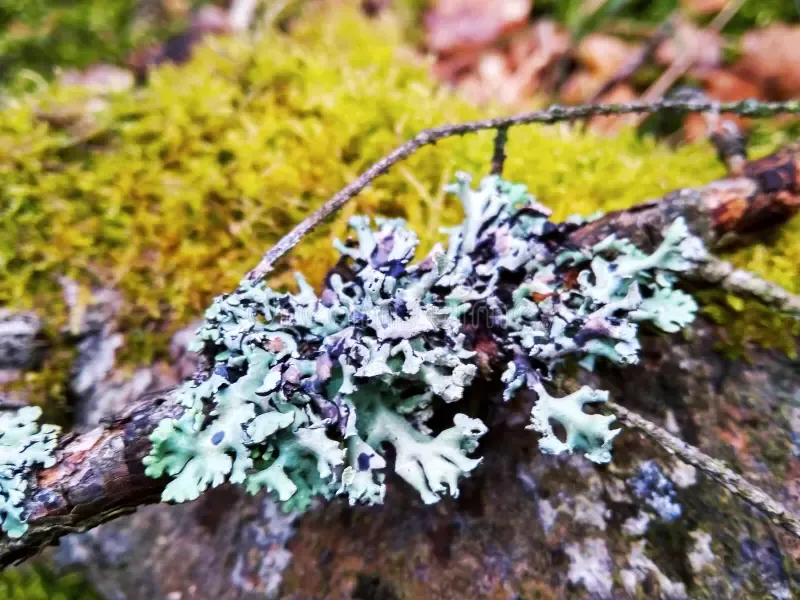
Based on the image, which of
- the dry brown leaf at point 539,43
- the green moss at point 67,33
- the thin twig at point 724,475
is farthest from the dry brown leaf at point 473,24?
the thin twig at point 724,475

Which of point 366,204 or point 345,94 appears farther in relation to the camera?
point 345,94

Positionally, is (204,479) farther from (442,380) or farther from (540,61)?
(540,61)

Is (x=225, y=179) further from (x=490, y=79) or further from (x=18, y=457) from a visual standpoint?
(x=490, y=79)

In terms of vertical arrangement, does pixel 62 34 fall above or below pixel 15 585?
above

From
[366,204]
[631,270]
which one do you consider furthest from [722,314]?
[366,204]

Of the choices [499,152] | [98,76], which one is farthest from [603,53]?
[98,76]

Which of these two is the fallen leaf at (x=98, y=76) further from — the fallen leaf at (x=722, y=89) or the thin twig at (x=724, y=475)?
the fallen leaf at (x=722, y=89)

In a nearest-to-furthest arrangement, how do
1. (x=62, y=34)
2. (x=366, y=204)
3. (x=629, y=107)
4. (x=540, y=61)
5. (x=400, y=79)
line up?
(x=629, y=107), (x=366, y=204), (x=400, y=79), (x=62, y=34), (x=540, y=61)
